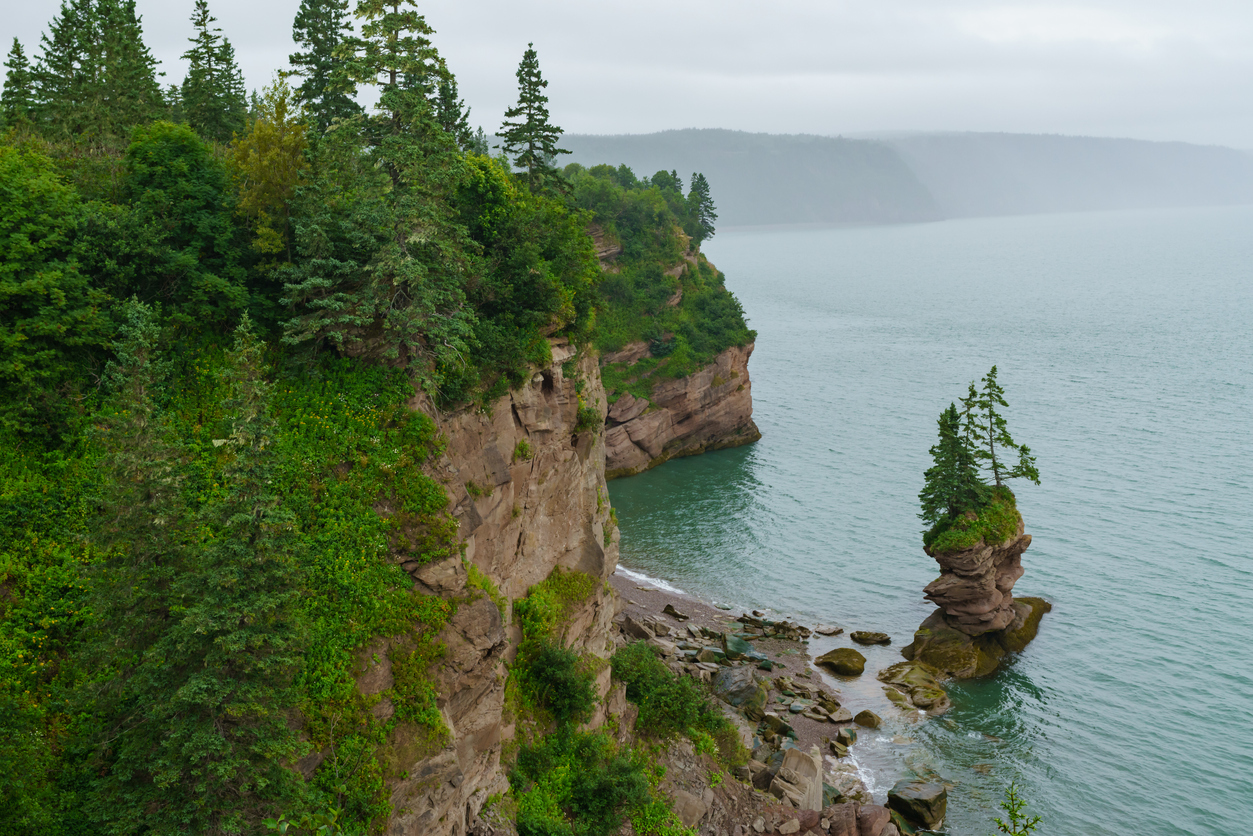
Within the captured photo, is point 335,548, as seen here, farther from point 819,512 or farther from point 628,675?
point 819,512

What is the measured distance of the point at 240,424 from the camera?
17609mm

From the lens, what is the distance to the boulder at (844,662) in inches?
1866

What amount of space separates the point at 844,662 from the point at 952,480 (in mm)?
12605

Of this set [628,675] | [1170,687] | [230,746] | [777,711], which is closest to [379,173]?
[230,746]

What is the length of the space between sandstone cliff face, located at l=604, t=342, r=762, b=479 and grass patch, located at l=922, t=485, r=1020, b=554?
36677 millimetres

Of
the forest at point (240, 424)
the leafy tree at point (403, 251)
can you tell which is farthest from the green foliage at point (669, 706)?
the leafy tree at point (403, 251)

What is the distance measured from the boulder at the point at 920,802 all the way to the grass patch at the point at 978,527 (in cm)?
1482

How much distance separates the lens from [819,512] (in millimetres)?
69250

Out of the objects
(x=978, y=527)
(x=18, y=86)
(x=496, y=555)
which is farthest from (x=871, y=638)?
(x=18, y=86)

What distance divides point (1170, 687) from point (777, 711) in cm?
2113

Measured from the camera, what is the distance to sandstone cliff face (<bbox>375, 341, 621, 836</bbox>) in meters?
22.5

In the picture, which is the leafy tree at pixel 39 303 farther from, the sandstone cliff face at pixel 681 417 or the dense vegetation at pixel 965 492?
the sandstone cliff face at pixel 681 417

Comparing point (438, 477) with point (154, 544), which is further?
point (438, 477)

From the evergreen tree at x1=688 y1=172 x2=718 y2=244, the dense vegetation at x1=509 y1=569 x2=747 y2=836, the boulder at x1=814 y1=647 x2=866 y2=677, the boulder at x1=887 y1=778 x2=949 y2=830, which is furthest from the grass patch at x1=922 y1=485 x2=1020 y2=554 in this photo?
the evergreen tree at x1=688 y1=172 x2=718 y2=244
